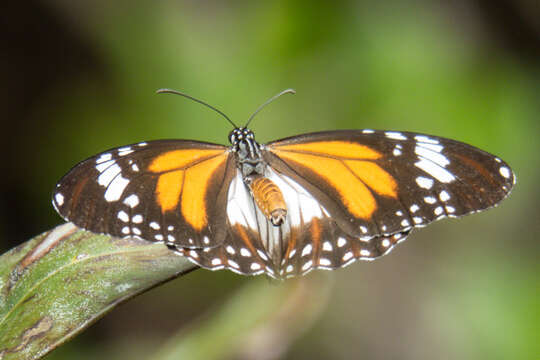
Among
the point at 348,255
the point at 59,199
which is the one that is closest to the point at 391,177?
the point at 348,255

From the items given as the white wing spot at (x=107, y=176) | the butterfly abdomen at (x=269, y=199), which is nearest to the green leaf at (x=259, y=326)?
the butterfly abdomen at (x=269, y=199)

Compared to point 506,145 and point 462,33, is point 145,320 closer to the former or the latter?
point 506,145

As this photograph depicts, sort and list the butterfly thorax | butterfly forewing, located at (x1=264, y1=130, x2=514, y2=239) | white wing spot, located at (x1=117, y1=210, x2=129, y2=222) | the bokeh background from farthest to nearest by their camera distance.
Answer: the bokeh background < the butterfly thorax < butterfly forewing, located at (x1=264, y1=130, x2=514, y2=239) < white wing spot, located at (x1=117, y1=210, x2=129, y2=222)

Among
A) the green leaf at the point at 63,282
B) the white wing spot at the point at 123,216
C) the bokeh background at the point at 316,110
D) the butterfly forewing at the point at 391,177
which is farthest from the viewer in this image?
the bokeh background at the point at 316,110

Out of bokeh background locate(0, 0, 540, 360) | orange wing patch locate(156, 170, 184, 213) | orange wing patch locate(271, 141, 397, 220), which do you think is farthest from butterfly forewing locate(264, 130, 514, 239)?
bokeh background locate(0, 0, 540, 360)

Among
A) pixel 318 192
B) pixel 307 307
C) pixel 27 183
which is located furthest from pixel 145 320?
pixel 318 192

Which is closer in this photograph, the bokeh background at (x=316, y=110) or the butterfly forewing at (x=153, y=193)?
the butterfly forewing at (x=153, y=193)

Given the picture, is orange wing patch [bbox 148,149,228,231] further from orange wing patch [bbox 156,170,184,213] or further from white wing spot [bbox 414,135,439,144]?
white wing spot [bbox 414,135,439,144]

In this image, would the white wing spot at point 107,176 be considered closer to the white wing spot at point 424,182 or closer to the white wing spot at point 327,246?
the white wing spot at point 327,246
